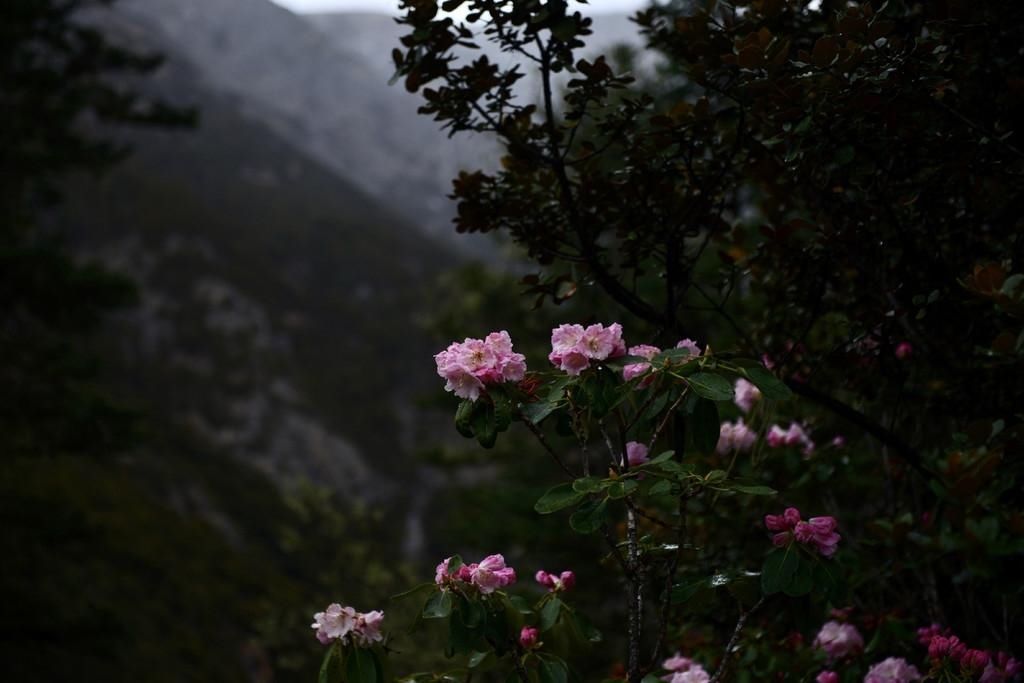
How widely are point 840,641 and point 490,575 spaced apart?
950 mm

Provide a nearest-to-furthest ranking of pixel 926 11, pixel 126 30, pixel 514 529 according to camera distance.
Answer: pixel 926 11 → pixel 514 529 → pixel 126 30

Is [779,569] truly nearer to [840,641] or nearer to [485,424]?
[485,424]

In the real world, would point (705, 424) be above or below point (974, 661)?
above

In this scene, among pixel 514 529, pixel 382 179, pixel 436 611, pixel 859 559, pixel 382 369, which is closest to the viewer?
pixel 436 611

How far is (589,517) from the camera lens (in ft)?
A: 4.06

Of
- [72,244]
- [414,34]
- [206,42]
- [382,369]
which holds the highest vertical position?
[206,42]

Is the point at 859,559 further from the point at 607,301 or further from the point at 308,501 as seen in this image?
the point at 308,501

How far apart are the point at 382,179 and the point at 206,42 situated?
817 inches

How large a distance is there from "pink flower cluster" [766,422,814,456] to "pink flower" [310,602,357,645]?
1310 millimetres

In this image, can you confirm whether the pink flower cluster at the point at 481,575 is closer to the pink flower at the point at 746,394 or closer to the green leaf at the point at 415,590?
the green leaf at the point at 415,590

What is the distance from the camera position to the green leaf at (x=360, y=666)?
1313mm

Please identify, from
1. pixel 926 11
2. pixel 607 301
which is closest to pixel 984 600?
pixel 926 11

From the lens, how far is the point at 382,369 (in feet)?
116

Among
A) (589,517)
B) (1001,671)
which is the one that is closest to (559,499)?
(589,517)
